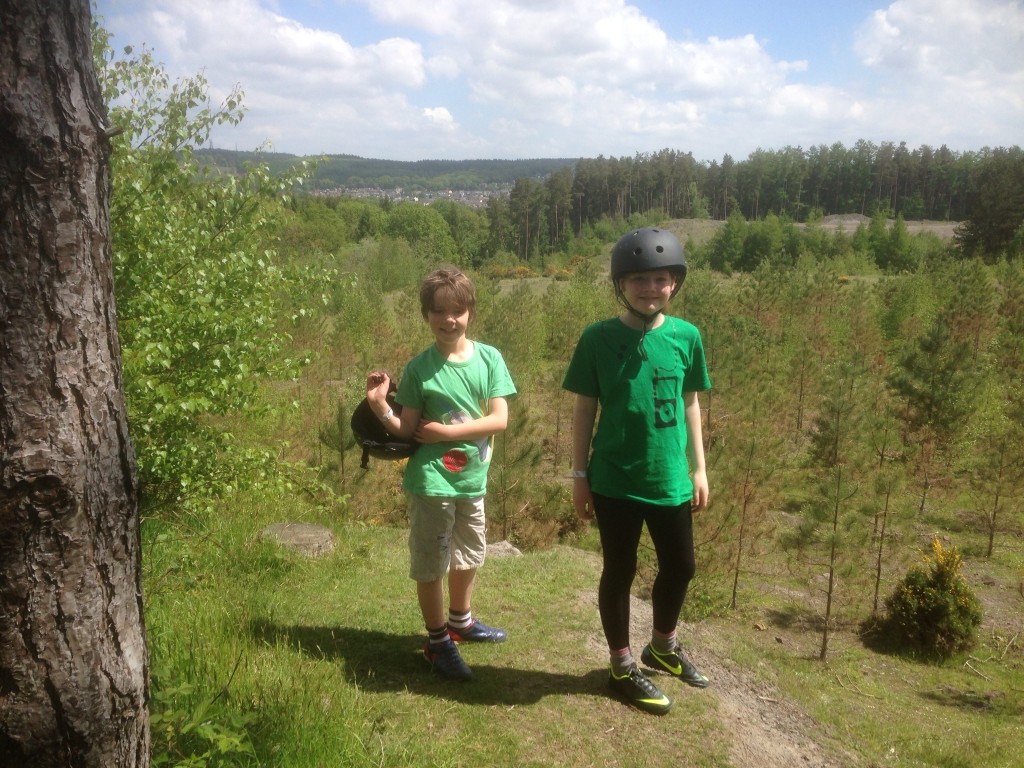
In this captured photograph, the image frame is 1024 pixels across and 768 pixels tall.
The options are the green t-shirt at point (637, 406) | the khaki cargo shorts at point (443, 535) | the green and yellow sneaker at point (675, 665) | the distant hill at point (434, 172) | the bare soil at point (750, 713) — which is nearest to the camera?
the green t-shirt at point (637, 406)

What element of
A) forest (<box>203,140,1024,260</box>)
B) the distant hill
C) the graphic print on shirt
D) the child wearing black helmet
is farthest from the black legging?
the distant hill

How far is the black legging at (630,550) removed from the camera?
2604 millimetres

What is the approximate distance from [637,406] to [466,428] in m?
0.63

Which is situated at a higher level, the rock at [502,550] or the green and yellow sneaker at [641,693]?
the green and yellow sneaker at [641,693]

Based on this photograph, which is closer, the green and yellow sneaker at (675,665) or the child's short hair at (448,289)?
the child's short hair at (448,289)

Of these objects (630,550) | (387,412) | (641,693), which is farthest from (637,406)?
(641,693)

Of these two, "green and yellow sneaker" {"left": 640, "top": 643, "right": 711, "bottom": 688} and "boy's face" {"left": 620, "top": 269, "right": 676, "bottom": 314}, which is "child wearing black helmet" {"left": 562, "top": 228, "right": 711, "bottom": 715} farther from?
"green and yellow sneaker" {"left": 640, "top": 643, "right": 711, "bottom": 688}

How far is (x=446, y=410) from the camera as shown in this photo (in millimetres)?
2684

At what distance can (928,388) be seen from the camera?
12.0 metres

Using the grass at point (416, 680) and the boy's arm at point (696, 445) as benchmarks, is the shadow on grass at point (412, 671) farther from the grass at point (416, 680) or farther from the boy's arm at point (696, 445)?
the boy's arm at point (696, 445)

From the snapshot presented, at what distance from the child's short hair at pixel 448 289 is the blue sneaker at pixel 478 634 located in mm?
1474

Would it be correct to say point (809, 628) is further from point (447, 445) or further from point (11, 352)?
point (11, 352)

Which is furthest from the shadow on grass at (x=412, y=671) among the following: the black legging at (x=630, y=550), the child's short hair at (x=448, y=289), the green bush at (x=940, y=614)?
the green bush at (x=940, y=614)

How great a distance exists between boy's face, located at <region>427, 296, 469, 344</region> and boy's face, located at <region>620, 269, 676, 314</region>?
619mm
